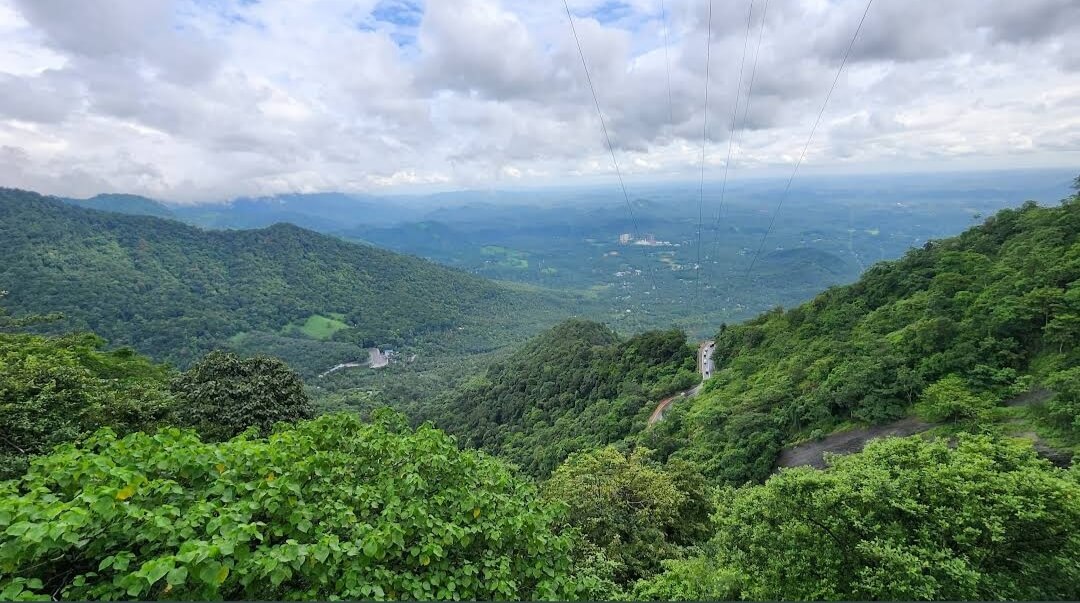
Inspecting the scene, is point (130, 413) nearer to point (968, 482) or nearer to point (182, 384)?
point (182, 384)

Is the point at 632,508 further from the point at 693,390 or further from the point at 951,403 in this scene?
the point at 693,390

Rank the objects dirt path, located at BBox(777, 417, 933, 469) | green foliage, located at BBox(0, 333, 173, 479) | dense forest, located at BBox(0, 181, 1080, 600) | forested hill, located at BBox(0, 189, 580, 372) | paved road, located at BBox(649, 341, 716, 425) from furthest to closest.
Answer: forested hill, located at BBox(0, 189, 580, 372) → paved road, located at BBox(649, 341, 716, 425) → dirt path, located at BBox(777, 417, 933, 469) → green foliage, located at BBox(0, 333, 173, 479) → dense forest, located at BBox(0, 181, 1080, 600)

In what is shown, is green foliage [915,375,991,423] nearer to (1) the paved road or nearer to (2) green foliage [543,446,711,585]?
(2) green foliage [543,446,711,585]

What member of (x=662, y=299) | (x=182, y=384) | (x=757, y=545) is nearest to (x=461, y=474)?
(x=757, y=545)

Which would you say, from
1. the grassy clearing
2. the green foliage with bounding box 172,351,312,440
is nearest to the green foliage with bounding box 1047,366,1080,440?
the green foliage with bounding box 172,351,312,440

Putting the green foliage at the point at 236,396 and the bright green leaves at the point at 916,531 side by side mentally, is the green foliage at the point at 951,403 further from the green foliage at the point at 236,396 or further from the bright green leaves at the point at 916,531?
the green foliage at the point at 236,396

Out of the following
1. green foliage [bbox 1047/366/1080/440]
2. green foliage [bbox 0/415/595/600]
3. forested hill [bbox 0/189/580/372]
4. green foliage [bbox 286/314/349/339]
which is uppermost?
green foliage [bbox 0/415/595/600]
